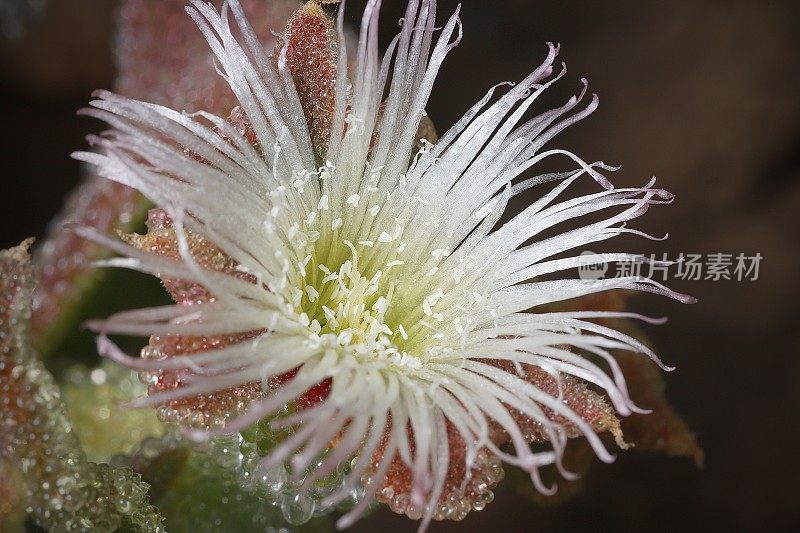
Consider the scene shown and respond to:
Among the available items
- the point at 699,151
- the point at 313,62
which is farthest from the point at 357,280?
the point at 699,151

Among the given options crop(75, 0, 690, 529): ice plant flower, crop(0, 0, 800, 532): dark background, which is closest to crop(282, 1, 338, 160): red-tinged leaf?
crop(75, 0, 690, 529): ice plant flower

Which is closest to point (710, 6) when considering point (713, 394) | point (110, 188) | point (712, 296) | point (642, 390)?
point (712, 296)

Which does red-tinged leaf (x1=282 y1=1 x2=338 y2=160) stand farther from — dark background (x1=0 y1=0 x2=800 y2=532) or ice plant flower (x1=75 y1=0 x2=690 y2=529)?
dark background (x1=0 y1=0 x2=800 y2=532)

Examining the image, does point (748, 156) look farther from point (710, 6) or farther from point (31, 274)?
point (31, 274)

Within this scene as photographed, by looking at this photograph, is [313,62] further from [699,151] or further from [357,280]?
[699,151]

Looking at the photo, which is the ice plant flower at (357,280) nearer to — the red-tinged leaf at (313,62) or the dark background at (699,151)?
the red-tinged leaf at (313,62)
